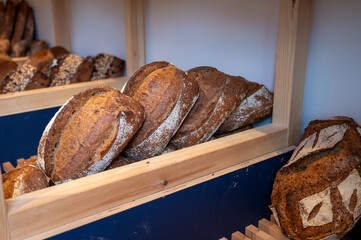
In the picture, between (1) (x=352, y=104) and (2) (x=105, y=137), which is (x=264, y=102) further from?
(2) (x=105, y=137)

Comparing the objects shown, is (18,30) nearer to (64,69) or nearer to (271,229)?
(64,69)

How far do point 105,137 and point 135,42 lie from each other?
1.32 metres

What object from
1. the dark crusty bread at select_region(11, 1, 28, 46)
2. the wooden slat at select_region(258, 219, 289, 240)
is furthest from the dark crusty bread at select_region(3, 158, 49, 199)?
the dark crusty bread at select_region(11, 1, 28, 46)

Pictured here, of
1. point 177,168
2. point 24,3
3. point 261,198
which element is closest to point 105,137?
point 177,168

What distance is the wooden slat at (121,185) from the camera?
92cm

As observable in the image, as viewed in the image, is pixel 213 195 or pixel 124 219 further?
pixel 213 195

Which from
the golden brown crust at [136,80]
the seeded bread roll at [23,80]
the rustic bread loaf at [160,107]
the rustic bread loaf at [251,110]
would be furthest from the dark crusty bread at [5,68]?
the rustic bread loaf at [251,110]

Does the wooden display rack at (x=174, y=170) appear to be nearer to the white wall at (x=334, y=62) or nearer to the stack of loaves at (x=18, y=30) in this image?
the white wall at (x=334, y=62)

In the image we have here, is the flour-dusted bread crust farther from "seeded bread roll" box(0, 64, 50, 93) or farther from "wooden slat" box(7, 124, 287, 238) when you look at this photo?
"seeded bread roll" box(0, 64, 50, 93)

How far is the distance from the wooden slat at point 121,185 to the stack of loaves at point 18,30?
9.04 feet

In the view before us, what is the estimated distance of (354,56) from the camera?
1.32m

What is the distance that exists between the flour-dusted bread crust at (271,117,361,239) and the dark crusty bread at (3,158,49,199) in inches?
30.8

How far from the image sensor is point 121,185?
41.1 inches

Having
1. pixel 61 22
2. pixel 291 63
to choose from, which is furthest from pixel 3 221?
pixel 61 22
